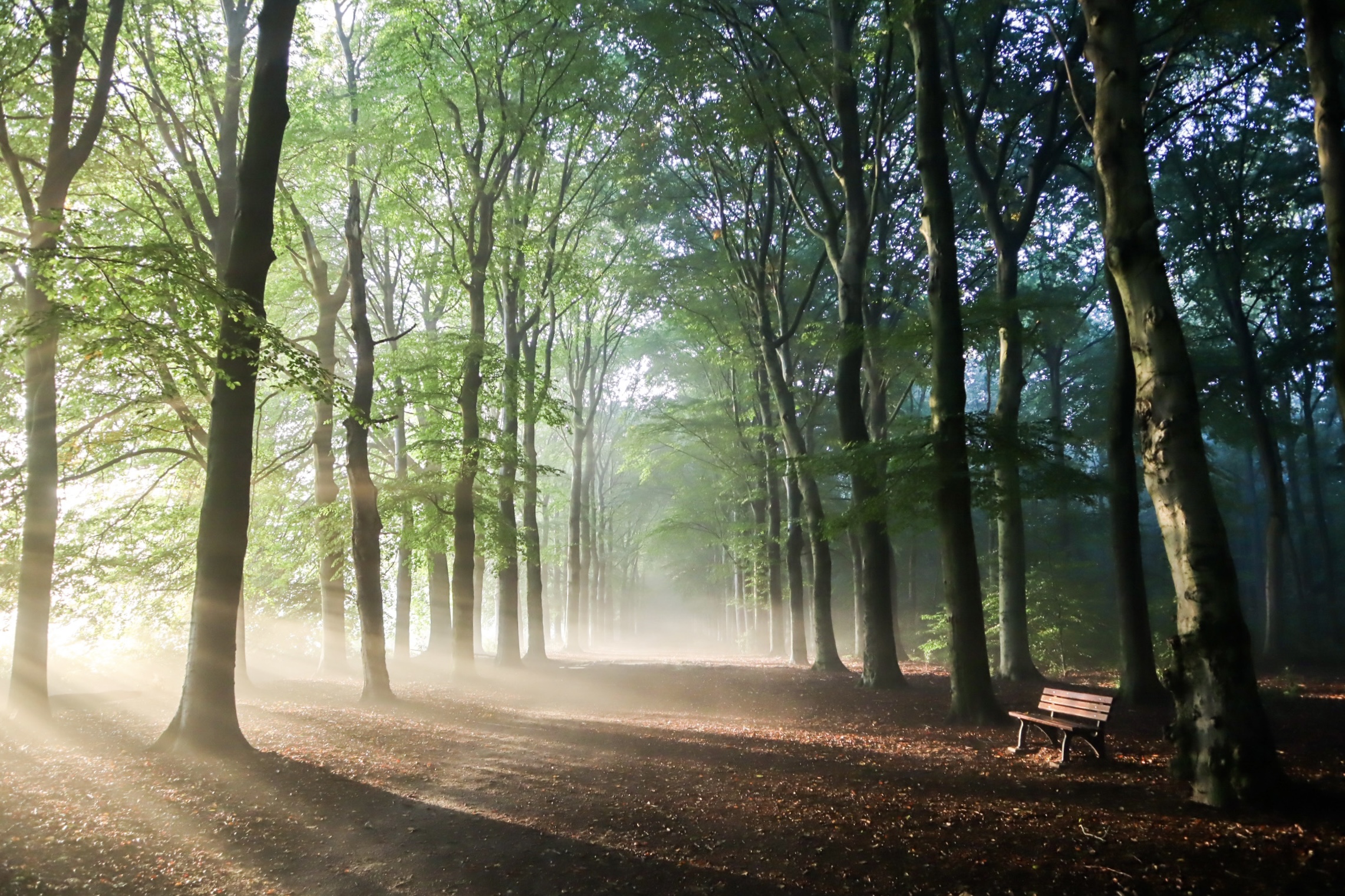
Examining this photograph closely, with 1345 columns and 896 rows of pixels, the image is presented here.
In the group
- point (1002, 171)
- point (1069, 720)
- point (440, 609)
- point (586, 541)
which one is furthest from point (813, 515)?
point (586, 541)

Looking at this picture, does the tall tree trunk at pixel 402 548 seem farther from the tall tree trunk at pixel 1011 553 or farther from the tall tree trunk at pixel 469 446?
the tall tree trunk at pixel 1011 553

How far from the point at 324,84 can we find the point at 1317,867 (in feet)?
63.1

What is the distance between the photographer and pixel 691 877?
15.7ft

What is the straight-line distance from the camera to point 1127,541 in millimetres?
11078

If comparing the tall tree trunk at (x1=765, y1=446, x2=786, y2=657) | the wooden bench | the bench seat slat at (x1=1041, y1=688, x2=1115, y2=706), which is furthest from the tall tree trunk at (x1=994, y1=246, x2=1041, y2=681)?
the tall tree trunk at (x1=765, y1=446, x2=786, y2=657)

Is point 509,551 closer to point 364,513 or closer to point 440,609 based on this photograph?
point 364,513

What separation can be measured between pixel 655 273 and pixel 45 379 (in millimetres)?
14081

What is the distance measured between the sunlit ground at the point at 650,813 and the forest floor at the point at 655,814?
3cm

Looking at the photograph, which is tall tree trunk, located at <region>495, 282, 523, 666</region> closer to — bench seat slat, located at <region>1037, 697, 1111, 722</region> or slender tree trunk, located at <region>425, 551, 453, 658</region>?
slender tree trunk, located at <region>425, 551, 453, 658</region>

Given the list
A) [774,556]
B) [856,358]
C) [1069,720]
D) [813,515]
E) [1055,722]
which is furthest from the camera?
[774,556]

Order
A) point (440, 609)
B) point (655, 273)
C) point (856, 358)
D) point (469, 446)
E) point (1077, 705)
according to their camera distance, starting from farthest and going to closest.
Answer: point (440, 609) → point (655, 273) → point (469, 446) → point (856, 358) → point (1077, 705)

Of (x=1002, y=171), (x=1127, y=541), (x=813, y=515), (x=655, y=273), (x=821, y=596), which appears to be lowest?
(x=821, y=596)

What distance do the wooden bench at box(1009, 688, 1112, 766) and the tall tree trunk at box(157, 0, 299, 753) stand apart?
8506mm

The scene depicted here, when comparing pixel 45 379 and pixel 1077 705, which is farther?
pixel 45 379
